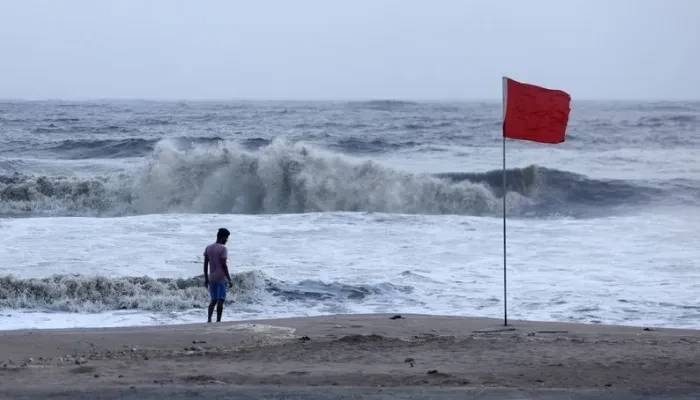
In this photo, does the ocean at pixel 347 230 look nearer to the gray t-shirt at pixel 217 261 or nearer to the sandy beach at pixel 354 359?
the gray t-shirt at pixel 217 261

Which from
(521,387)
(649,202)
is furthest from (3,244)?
(649,202)

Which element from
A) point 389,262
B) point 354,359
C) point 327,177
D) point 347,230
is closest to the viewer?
point 354,359

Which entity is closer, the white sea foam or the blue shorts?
the blue shorts

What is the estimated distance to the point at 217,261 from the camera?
10.7m

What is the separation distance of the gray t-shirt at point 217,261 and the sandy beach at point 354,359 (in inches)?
30.9

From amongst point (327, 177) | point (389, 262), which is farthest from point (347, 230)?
point (327, 177)

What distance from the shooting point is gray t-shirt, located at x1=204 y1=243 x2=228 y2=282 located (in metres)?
10.6

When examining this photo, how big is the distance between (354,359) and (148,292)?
5.07 m

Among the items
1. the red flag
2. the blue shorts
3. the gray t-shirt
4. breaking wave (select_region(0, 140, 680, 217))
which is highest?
the red flag

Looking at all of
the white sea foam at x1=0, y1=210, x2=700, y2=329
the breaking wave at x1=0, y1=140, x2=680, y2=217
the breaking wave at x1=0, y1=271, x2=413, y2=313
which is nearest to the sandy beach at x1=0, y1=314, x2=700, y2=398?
the white sea foam at x1=0, y1=210, x2=700, y2=329

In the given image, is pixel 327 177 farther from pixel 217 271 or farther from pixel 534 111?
pixel 534 111

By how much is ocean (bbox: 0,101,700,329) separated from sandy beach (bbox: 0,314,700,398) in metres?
1.90

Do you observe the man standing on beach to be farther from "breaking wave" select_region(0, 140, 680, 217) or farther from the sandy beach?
"breaking wave" select_region(0, 140, 680, 217)

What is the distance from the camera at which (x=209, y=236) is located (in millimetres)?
17844
